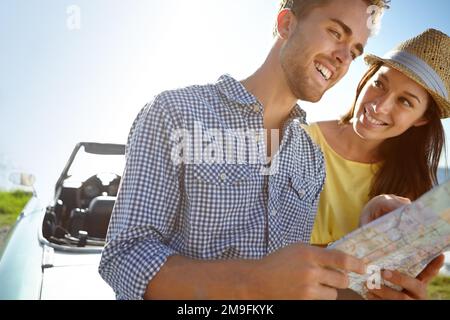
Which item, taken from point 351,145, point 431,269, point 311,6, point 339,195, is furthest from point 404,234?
point 351,145

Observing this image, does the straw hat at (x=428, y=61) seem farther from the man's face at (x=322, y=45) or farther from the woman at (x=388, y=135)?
the man's face at (x=322, y=45)

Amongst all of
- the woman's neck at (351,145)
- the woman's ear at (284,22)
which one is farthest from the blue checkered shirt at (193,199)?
the woman's neck at (351,145)

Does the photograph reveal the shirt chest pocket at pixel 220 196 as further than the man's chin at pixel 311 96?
No

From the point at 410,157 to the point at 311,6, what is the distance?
3.28ft

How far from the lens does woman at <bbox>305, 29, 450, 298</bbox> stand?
6.22ft

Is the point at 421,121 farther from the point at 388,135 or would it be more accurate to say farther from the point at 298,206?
the point at 298,206

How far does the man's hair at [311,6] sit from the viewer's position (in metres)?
1.48

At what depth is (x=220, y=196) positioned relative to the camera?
50.1 inches

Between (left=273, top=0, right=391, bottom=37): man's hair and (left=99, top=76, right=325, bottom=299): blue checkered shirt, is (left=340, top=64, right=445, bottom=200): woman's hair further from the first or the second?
(left=99, top=76, right=325, bottom=299): blue checkered shirt

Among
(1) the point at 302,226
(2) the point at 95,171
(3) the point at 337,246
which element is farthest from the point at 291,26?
(2) the point at 95,171

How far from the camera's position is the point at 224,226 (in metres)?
1.28

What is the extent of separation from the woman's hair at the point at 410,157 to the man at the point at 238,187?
1.66 feet

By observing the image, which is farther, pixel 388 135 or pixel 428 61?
pixel 388 135
